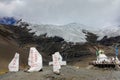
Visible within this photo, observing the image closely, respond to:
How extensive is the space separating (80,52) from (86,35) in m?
42.0

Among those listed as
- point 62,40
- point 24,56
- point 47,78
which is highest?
point 62,40

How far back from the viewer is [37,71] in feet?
77.2

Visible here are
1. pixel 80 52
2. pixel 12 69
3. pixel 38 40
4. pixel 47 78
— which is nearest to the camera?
pixel 47 78

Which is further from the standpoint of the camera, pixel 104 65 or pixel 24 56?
pixel 24 56

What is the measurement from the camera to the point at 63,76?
2192 centimetres

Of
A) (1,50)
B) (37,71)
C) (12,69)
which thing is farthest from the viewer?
(1,50)

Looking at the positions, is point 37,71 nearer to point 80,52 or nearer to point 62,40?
point 80,52

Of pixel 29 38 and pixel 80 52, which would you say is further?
pixel 29 38

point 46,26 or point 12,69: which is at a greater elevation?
point 46,26

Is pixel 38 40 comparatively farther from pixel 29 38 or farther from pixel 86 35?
pixel 86 35

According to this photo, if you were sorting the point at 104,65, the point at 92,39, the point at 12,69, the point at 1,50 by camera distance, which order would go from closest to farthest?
the point at 12,69 < the point at 104,65 < the point at 1,50 < the point at 92,39

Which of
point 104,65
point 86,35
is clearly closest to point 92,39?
point 86,35

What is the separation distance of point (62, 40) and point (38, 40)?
9.39 meters

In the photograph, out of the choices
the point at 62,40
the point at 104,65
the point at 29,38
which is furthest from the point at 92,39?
the point at 104,65
